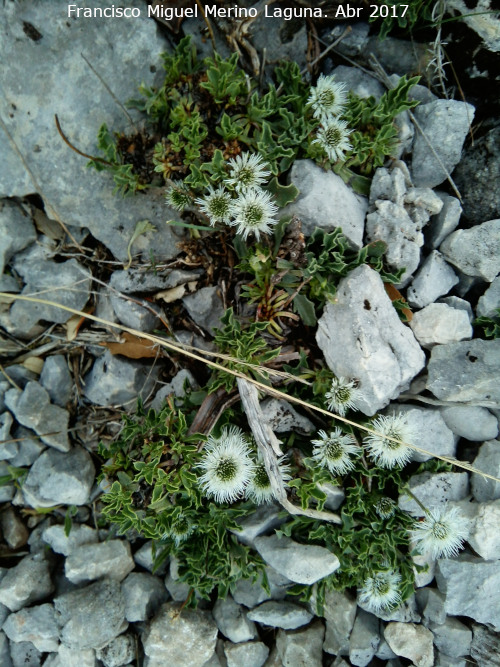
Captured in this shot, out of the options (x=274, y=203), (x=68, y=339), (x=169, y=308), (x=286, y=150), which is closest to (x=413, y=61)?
(x=286, y=150)

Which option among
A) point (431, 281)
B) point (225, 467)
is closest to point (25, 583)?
point (225, 467)

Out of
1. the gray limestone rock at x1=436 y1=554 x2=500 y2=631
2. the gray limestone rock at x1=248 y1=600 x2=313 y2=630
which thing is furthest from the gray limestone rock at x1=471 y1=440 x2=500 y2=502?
the gray limestone rock at x1=248 y1=600 x2=313 y2=630

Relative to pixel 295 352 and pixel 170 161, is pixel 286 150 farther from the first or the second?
pixel 295 352

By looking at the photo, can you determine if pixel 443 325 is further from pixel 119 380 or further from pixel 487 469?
pixel 119 380

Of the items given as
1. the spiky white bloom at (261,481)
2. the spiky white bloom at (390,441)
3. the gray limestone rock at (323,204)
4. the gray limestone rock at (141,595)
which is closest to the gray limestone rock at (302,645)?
the gray limestone rock at (141,595)

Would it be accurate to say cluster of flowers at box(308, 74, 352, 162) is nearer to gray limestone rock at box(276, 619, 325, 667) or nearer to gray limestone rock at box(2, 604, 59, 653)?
gray limestone rock at box(276, 619, 325, 667)
